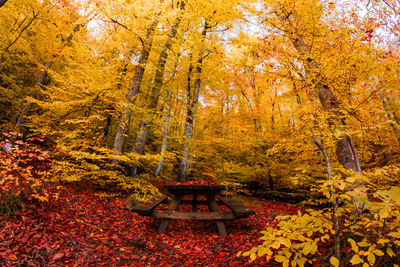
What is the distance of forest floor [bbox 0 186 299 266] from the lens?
267 cm

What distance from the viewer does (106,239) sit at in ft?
11.7

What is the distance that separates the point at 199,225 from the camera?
5117mm

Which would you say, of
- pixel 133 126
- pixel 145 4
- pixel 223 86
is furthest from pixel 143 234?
pixel 223 86

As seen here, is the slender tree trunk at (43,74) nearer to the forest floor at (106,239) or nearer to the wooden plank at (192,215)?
the forest floor at (106,239)

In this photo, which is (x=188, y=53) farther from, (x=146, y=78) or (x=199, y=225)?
(x=199, y=225)

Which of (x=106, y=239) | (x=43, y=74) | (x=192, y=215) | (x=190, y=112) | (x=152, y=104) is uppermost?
(x=43, y=74)

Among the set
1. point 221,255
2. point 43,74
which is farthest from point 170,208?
point 43,74

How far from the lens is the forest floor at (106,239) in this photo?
2674mm

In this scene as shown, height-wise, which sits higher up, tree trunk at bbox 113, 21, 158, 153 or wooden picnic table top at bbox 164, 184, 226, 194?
tree trunk at bbox 113, 21, 158, 153

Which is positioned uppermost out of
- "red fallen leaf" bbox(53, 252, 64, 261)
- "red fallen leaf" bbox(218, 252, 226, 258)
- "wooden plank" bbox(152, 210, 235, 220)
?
"wooden plank" bbox(152, 210, 235, 220)

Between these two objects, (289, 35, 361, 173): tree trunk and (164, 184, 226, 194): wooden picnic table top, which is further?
(164, 184, 226, 194): wooden picnic table top

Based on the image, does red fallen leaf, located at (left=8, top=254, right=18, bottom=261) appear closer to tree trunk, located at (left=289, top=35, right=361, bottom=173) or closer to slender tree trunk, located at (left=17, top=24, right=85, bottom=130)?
tree trunk, located at (left=289, top=35, right=361, bottom=173)

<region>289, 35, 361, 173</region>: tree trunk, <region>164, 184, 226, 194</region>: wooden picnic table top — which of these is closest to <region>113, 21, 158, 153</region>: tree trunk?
<region>164, 184, 226, 194</region>: wooden picnic table top

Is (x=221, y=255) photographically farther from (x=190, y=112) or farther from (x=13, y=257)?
(x=190, y=112)
